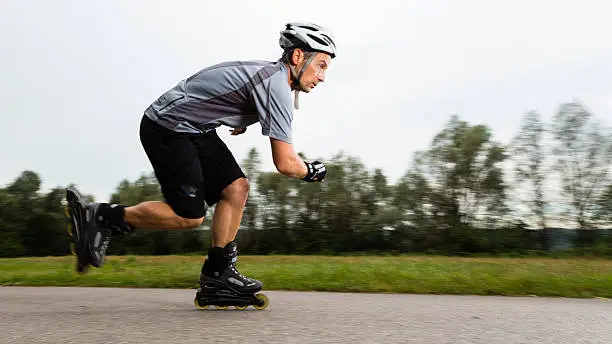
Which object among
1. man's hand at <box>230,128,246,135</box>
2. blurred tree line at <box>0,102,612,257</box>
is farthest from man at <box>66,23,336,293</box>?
blurred tree line at <box>0,102,612,257</box>

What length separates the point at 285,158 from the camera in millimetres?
3678

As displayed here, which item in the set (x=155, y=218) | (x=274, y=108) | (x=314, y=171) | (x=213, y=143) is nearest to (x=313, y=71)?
(x=274, y=108)

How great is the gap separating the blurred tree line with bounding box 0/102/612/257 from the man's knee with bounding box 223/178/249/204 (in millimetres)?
32821

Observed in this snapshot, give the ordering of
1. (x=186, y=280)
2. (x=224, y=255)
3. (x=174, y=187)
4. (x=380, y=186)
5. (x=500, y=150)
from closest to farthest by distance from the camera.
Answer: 1. (x=174, y=187)
2. (x=224, y=255)
3. (x=186, y=280)
4. (x=500, y=150)
5. (x=380, y=186)

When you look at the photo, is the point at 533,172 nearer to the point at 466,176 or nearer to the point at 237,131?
the point at 466,176

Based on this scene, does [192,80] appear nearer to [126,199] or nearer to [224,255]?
[224,255]

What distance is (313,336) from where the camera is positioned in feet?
9.45

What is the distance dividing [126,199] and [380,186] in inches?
715

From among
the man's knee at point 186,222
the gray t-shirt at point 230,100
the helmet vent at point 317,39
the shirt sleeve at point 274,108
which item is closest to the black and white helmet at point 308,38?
the helmet vent at point 317,39

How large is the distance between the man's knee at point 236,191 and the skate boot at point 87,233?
2.55 ft

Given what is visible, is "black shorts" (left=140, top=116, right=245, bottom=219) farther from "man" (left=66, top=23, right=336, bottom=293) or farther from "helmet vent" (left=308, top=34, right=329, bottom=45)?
"helmet vent" (left=308, top=34, right=329, bottom=45)

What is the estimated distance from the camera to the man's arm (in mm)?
3668

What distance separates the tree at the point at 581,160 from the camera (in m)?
35.8

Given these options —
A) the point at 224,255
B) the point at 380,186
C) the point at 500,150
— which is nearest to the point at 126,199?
the point at 380,186
